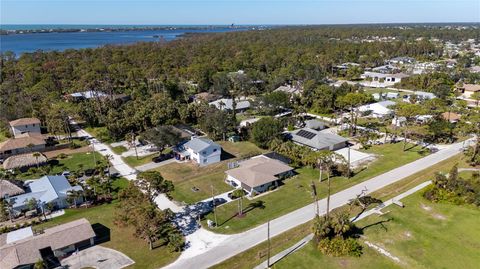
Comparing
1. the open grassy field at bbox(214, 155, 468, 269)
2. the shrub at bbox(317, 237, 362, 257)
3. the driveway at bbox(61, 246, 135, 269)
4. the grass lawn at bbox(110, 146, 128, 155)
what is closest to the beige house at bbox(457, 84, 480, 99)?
the shrub at bbox(317, 237, 362, 257)

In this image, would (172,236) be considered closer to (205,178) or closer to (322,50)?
(205,178)

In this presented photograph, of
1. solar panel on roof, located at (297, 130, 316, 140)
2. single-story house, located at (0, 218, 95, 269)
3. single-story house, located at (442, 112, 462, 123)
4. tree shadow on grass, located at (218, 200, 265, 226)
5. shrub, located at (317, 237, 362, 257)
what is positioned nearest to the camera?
single-story house, located at (0, 218, 95, 269)

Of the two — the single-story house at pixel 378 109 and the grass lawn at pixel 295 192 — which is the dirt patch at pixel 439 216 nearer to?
the grass lawn at pixel 295 192

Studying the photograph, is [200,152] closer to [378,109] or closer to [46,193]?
[46,193]

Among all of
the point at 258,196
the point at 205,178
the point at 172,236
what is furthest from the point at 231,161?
the point at 172,236

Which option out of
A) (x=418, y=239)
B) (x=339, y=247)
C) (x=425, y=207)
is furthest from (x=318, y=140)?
(x=339, y=247)

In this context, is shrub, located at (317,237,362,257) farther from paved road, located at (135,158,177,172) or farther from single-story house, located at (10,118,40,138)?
single-story house, located at (10,118,40,138)


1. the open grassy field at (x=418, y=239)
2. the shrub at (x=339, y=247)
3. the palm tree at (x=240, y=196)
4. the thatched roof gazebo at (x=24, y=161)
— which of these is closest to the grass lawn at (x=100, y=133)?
the thatched roof gazebo at (x=24, y=161)
